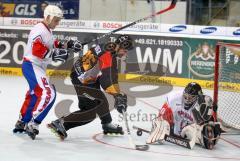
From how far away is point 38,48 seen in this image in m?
5.49

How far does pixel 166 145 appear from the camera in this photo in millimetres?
5492

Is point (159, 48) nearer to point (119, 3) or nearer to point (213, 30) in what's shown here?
point (213, 30)

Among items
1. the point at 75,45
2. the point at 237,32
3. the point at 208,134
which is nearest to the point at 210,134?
the point at 208,134

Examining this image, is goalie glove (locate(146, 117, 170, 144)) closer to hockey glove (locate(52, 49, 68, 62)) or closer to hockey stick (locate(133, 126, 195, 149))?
hockey stick (locate(133, 126, 195, 149))

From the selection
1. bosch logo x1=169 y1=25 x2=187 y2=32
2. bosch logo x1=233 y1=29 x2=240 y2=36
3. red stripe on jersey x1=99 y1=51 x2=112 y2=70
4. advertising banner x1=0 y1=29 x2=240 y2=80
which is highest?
red stripe on jersey x1=99 y1=51 x2=112 y2=70

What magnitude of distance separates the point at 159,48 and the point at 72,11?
2.48 meters

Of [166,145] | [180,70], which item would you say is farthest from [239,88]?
[180,70]

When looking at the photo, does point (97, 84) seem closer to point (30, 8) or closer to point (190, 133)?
point (190, 133)

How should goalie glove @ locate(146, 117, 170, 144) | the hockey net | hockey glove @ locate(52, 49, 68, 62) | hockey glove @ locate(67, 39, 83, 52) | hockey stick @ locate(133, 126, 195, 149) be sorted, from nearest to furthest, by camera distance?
hockey stick @ locate(133, 126, 195, 149)
goalie glove @ locate(146, 117, 170, 144)
hockey glove @ locate(52, 49, 68, 62)
hockey glove @ locate(67, 39, 83, 52)
the hockey net

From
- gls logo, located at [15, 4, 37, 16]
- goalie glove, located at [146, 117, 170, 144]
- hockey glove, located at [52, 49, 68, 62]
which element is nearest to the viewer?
goalie glove, located at [146, 117, 170, 144]

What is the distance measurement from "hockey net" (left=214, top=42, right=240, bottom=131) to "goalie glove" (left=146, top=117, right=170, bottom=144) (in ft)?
3.58

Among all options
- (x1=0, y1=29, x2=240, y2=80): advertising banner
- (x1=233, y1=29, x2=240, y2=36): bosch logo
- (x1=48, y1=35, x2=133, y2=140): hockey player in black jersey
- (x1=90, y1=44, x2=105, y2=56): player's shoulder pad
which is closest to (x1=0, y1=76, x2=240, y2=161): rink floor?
(x1=48, y1=35, x2=133, y2=140): hockey player in black jersey

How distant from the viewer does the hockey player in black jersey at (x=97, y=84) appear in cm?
541

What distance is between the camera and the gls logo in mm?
11891
